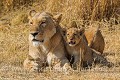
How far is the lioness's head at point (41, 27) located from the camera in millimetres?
5396

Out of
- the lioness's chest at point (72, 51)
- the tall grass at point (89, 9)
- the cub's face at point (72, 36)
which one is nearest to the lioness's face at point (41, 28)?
the cub's face at point (72, 36)

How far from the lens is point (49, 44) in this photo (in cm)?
578

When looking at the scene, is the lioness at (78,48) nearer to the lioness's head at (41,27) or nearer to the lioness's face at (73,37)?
the lioness's face at (73,37)

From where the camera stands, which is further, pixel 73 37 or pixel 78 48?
pixel 78 48

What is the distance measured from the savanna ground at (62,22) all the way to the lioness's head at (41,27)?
1.47 ft

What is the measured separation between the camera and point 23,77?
17.6 ft

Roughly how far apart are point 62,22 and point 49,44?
3.09 m

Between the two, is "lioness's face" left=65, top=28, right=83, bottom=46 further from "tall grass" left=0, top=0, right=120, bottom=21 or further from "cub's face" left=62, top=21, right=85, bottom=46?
"tall grass" left=0, top=0, right=120, bottom=21

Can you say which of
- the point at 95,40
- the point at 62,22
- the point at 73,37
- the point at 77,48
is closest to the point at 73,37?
the point at 73,37

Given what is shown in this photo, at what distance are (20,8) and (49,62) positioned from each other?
15.3 feet

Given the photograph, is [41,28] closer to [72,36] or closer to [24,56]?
[72,36]

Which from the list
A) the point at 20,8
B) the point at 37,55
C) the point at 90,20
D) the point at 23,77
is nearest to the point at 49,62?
the point at 37,55

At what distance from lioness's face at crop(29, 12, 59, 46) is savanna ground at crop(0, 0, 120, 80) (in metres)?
0.45

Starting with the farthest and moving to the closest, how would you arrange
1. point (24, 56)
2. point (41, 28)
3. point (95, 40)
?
point (95, 40) < point (24, 56) < point (41, 28)
